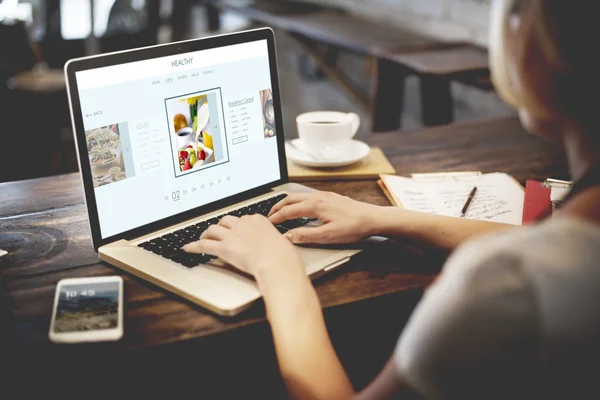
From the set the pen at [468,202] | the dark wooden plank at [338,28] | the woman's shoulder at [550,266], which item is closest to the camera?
the woman's shoulder at [550,266]

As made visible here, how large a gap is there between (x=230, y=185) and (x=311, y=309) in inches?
14.7

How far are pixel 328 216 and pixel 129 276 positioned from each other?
0.31 m

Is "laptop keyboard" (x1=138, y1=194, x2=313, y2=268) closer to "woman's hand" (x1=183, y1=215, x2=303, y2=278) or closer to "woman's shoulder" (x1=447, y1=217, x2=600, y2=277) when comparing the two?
"woman's hand" (x1=183, y1=215, x2=303, y2=278)

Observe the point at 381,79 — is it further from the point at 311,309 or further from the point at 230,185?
the point at 311,309

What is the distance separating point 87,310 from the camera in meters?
0.79

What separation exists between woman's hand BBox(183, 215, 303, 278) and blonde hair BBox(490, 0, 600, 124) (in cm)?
38

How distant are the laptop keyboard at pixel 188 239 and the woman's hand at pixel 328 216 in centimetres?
3

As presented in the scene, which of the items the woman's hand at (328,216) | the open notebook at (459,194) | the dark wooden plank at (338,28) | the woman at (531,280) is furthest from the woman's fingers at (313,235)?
the dark wooden plank at (338,28)

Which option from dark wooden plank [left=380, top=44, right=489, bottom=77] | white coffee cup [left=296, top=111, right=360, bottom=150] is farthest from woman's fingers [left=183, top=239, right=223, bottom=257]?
dark wooden plank [left=380, top=44, right=489, bottom=77]

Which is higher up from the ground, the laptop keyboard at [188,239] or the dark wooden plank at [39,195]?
the dark wooden plank at [39,195]

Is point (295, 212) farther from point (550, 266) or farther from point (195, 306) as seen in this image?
point (550, 266)

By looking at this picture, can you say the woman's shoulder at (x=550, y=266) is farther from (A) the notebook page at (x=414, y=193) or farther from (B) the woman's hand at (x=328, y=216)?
(A) the notebook page at (x=414, y=193)

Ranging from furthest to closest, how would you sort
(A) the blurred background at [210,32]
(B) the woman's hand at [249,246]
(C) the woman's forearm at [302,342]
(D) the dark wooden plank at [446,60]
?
(A) the blurred background at [210,32], (D) the dark wooden plank at [446,60], (B) the woman's hand at [249,246], (C) the woman's forearm at [302,342]

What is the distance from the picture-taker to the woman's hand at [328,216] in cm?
94
